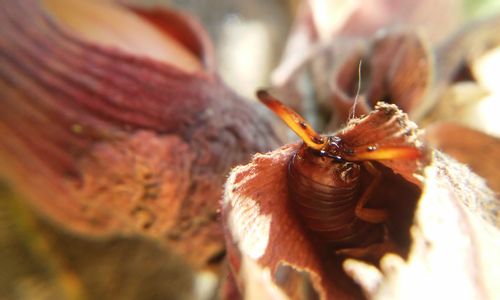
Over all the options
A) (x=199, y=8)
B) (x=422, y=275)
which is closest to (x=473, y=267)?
(x=422, y=275)

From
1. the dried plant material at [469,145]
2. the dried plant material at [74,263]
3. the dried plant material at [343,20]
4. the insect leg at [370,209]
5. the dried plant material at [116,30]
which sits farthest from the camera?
the dried plant material at [343,20]

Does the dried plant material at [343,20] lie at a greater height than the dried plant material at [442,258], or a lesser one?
greater

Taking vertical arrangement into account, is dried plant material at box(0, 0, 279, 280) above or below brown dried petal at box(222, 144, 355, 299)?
above

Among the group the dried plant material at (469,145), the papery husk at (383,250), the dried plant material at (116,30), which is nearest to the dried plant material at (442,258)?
the papery husk at (383,250)

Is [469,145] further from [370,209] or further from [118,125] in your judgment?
[118,125]

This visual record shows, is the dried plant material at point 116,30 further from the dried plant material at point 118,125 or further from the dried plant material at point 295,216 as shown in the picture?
the dried plant material at point 295,216

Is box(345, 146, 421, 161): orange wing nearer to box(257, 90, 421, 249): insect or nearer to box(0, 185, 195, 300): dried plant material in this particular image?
box(257, 90, 421, 249): insect

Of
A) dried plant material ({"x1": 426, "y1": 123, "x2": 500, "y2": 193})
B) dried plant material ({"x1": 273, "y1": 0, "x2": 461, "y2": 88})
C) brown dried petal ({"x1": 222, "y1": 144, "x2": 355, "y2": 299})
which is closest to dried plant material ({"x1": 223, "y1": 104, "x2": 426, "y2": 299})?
brown dried petal ({"x1": 222, "y1": 144, "x2": 355, "y2": 299})
